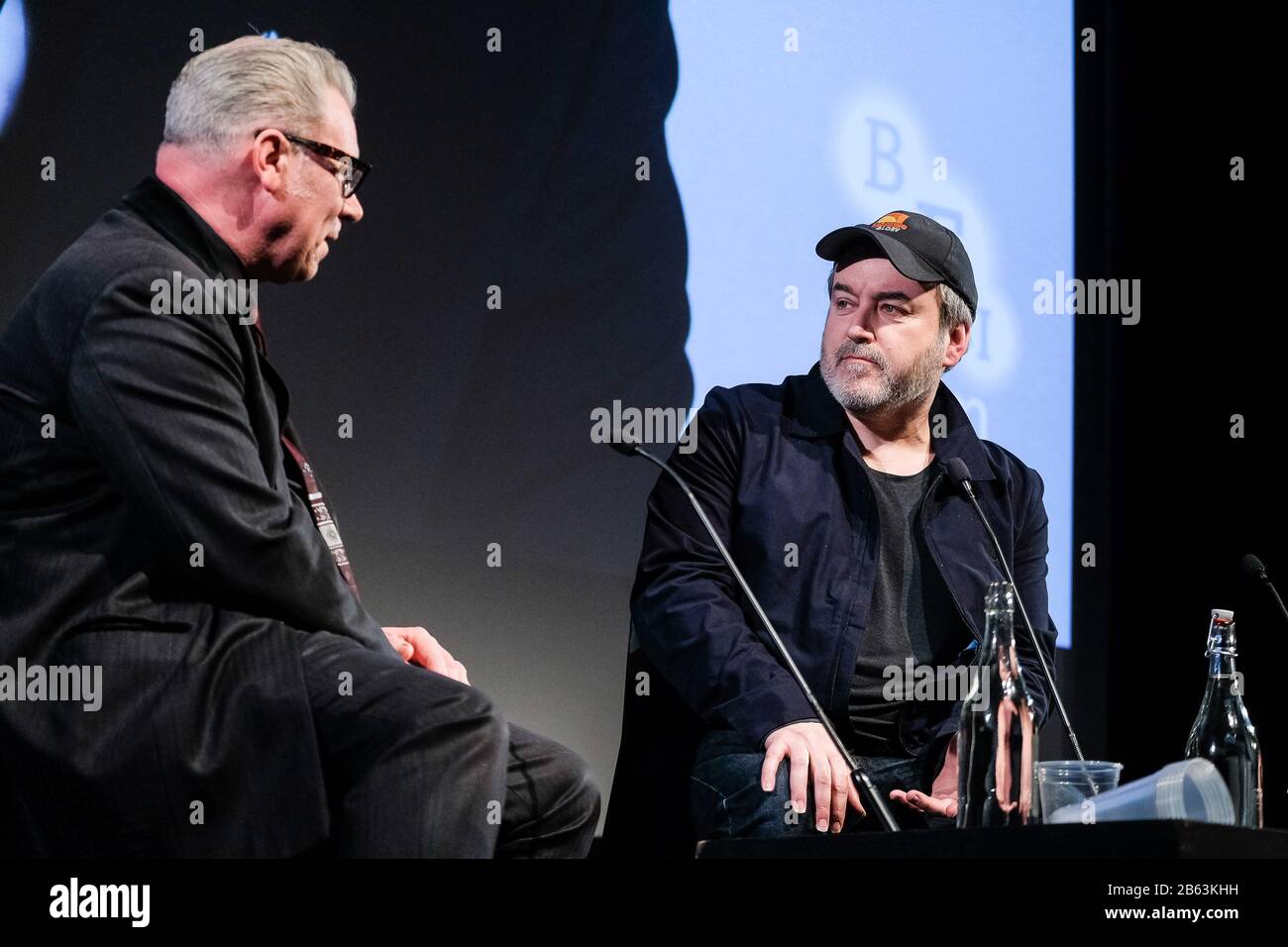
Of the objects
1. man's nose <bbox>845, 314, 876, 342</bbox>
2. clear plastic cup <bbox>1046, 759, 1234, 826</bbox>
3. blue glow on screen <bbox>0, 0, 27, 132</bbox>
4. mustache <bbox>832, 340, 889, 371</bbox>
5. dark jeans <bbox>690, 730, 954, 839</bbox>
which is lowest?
dark jeans <bbox>690, 730, 954, 839</bbox>

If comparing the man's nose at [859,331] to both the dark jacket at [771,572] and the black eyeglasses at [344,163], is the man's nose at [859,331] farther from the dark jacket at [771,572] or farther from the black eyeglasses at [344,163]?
the black eyeglasses at [344,163]

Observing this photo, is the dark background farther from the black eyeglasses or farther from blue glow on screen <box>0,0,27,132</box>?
the black eyeglasses

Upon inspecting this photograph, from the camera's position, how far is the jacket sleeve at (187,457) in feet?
5.92

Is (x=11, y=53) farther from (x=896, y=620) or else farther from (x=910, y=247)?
(x=896, y=620)

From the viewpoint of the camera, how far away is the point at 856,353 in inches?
111

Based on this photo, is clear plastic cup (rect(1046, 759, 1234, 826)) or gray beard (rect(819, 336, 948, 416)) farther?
gray beard (rect(819, 336, 948, 416))

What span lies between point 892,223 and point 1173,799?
5.54ft

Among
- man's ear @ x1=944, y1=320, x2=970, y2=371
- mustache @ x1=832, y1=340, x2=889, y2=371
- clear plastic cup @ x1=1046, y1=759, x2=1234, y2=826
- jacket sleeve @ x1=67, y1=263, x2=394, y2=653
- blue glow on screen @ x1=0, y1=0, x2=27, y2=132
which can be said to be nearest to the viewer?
clear plastic cup @ x1=1046, y1=759, x2=1234, y2=826

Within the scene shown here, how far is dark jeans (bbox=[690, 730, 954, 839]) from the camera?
225cm

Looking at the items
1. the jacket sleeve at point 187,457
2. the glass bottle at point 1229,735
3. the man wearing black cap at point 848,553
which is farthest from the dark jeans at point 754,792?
the jacket sleeve at point 187,457

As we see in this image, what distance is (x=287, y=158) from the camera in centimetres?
218

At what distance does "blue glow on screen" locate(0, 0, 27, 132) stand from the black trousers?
1932 millimetres

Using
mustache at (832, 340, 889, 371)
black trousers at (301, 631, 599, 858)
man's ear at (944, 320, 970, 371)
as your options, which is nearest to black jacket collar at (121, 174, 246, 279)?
black trousers at (301, 631, 599, 858)

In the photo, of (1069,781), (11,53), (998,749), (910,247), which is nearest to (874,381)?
(910,247)
